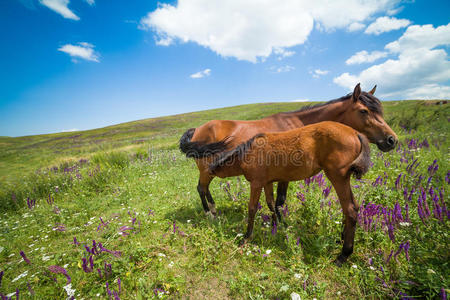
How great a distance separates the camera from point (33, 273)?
2828mm

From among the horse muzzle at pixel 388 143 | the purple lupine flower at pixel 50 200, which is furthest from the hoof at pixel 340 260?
the purple lupine flower at pixel 50 200

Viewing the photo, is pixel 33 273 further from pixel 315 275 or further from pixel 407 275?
pixel 407 275

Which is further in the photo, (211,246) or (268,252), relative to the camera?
(211,246)

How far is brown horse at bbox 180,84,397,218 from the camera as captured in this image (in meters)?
3.50

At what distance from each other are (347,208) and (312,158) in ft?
2.73

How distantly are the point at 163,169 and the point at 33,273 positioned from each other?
5.62 m

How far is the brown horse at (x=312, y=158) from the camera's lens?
2.36 m

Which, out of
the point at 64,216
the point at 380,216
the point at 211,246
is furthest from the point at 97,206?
Answer: the point at 380,216

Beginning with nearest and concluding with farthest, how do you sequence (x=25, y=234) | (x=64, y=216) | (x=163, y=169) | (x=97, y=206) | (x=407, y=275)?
(x=407, y=275) < (x=25, y=234) < (x=64, y=216) < (x=97, y=206) < (x=163, y=169)

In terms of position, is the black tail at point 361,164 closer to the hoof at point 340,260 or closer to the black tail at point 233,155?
the hoof at point 340,260

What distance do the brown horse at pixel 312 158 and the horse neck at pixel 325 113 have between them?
1534mm

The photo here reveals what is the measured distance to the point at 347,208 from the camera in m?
2.39

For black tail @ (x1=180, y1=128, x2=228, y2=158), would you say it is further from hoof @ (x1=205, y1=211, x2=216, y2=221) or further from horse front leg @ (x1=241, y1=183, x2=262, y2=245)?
hoof @ (x1=205, y1=211, x2=216, y2=221)

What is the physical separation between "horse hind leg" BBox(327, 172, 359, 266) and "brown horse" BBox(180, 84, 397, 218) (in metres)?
1.24
